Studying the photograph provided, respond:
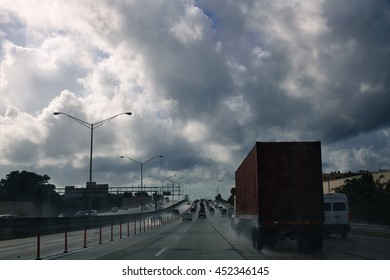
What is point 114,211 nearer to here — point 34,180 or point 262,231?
point 34,180

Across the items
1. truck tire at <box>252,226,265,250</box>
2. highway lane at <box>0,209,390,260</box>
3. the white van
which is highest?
the white van

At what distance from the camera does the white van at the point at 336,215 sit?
29828 millimetres

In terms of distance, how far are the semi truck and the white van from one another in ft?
32.1

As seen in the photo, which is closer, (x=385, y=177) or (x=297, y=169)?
(x=297, y=169)

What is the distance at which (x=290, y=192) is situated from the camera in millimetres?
20234

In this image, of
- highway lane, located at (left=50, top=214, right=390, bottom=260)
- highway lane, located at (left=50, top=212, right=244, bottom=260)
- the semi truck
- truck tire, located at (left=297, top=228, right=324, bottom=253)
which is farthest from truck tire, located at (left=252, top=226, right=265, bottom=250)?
truck tire, located at (left=297, top=228, right=324, bottom=253)

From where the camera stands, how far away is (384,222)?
5694cm

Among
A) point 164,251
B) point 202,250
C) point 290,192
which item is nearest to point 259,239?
point 290,192

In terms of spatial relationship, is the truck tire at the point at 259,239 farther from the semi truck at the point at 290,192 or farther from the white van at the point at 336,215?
the white van at the point at 336,215

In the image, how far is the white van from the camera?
1174 inches

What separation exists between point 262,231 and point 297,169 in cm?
293

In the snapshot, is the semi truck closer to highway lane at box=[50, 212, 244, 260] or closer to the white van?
highway lane at box=[50, 212, 244, 260]

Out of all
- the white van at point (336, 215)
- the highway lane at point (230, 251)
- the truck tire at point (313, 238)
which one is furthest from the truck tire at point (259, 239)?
the white van at point (336, 215)
